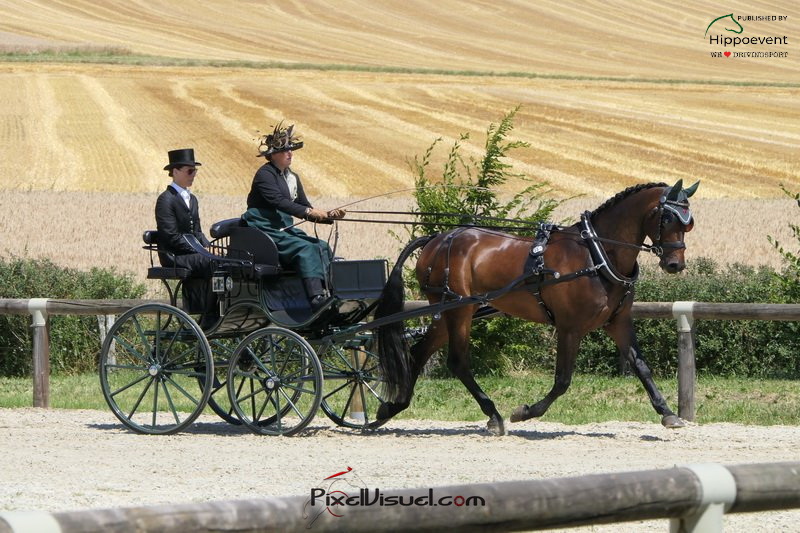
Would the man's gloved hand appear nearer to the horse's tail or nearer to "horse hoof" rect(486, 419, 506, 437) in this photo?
the horse's tail

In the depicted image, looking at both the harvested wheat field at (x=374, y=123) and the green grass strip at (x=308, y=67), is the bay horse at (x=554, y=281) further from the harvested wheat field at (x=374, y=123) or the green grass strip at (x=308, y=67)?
the green grass strip at (x=308, y=67)

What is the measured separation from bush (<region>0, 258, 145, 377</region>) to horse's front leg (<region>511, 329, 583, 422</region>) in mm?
5855

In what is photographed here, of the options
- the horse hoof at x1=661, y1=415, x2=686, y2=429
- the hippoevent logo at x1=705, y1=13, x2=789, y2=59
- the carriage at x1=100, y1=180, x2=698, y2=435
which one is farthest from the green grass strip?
the horse hoof at x1=661, y1=415, x2=686, y2=429

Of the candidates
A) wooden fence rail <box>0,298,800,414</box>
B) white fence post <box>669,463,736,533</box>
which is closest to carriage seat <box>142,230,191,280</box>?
wooden fence rail <box>0,298,800,414</box>

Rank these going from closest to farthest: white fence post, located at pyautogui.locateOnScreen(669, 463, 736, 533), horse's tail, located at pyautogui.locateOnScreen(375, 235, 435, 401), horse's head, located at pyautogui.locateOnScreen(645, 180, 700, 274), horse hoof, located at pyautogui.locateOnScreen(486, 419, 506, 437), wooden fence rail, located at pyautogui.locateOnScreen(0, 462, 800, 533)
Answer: wooden fence rail, located at pyautogui.locateOnScreen(0, 462, 800, 533), white fence post, located at pyautogui.locateOnScreen(669, 463, 736, 533), horse's head, located at pyautogui.locateOnScreen(645, 180, 700, 274), horse hoof, located at pyautogui.locateOnScreen(486, 419, 506, 437), horse's tail, located at pyautogui.locateOnScreen(375, 235, 435, 401)

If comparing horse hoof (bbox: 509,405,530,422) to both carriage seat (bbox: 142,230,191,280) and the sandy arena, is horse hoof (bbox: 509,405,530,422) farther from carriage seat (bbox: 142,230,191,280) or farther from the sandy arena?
carriage seat (bbox: 142,230,191,280)

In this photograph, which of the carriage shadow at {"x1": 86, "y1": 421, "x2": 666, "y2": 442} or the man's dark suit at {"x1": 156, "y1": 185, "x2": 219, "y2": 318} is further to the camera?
the man's dark suit at {"x1": 156, "y1": 185, "x2": 219, "y2": 318}

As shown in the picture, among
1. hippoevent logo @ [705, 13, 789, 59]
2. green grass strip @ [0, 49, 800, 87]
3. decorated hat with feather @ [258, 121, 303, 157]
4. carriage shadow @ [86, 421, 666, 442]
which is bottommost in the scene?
carriage shadow @ [86, 421, 666, 442]

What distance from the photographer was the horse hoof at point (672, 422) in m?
8.90

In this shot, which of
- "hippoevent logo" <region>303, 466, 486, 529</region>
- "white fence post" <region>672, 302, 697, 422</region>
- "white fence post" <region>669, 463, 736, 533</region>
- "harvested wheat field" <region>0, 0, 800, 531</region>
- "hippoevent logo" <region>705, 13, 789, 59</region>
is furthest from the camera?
"hippoevent logo" <region>705, 13, 789, 59</region>

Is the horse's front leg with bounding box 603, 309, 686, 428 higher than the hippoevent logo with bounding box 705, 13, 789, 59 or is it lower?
lower

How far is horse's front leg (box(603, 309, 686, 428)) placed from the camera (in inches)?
354

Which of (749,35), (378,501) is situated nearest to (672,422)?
(378,501)

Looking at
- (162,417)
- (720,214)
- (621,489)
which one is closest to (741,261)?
(720,214)
